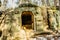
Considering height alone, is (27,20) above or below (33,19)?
below

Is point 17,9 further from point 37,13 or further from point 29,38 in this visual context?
point 29,38

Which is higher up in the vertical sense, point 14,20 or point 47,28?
point 14,20

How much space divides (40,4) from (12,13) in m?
1.42

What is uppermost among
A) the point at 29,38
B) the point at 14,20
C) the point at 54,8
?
the point at 54,8

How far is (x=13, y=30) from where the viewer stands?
614cm

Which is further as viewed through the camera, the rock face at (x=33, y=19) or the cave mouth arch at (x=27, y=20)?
the cave mouth arch at (x=27, y=20)

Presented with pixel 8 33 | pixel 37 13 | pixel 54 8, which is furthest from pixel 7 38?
pixel 54 8

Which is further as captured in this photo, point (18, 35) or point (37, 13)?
point (37, 13)

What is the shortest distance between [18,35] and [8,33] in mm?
440

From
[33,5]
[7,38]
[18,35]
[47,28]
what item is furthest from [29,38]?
[33,5]

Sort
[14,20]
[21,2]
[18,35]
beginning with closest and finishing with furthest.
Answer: [18,35], [14,20], [21,2]

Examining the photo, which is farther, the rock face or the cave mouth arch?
the cave mouth arch

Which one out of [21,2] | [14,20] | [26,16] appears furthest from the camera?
[26,16]

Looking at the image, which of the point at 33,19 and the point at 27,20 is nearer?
the point at 33,19
